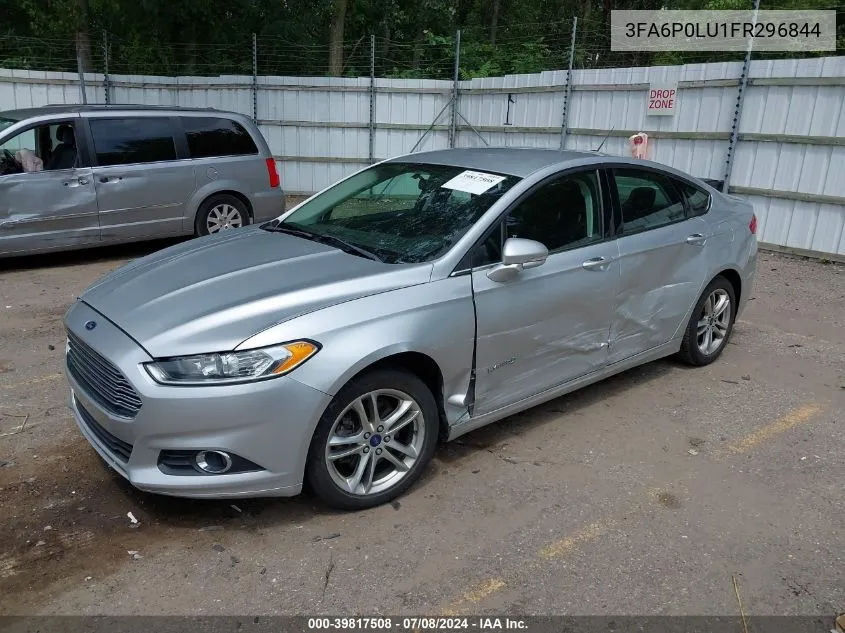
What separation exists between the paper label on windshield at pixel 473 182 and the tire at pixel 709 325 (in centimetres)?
200

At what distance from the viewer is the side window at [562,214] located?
3.94 metres

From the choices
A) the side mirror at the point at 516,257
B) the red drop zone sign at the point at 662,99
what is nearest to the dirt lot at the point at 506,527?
the side mirror at the point at 516,257

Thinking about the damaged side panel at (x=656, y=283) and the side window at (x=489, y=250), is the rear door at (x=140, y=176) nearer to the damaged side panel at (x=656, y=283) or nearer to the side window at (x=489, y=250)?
the side window at (x=489, y=250)

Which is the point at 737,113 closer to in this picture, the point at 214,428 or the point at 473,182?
the point at 473,182

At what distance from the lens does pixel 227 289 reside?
338 cm

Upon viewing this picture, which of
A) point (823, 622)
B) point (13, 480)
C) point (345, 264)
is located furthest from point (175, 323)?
point (823, 622)

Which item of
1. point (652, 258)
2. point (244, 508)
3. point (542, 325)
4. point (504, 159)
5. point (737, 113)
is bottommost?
point (244, 508)

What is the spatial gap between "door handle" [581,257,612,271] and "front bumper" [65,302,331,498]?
1.84 m

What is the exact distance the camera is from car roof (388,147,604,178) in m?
4.19

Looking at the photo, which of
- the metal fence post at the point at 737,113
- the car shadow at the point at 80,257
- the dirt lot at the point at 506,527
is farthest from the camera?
the metal fence post at the point at 737,113

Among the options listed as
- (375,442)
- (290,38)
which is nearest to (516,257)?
(375,442)

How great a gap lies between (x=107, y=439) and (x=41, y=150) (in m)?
5.78

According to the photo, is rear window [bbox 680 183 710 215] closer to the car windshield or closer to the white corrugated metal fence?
the car windshield

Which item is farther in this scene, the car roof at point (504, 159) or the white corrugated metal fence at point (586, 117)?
the white corrugated metal fence at point (586, 117)
